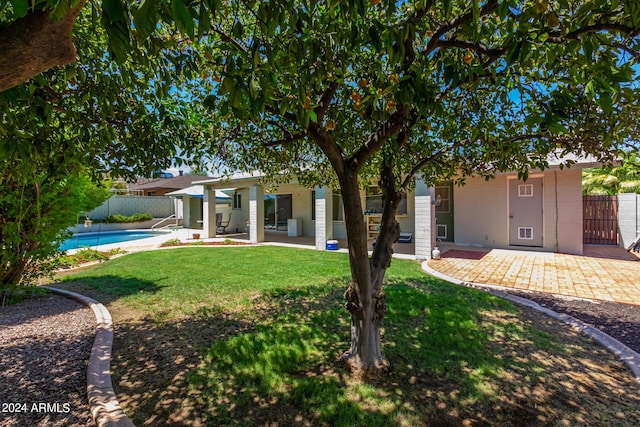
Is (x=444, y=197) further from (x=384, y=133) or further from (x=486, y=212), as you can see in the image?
(x=384, y=133)

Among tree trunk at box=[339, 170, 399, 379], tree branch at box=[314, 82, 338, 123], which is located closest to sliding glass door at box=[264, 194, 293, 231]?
tree trunk at box=[339, 170, 399, 379]

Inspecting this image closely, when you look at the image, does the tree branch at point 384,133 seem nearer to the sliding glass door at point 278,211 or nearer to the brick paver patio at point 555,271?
the brick paver patio at point 555,271

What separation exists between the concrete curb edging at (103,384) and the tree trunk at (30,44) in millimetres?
2631

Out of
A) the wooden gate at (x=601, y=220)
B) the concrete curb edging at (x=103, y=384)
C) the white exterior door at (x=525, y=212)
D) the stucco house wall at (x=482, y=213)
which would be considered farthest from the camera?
the wooden gate at (x=601, y=220)

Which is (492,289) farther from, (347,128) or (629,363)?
(347,128)

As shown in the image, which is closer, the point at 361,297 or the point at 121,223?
the point at 361,297

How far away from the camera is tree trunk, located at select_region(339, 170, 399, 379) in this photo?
10.6 ft

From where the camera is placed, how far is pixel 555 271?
8.37 m

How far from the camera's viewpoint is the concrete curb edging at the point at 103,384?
8.65ft

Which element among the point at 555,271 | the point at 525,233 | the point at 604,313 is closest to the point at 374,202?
the point at 525,233

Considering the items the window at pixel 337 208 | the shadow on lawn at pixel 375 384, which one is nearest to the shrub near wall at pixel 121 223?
the window at pixel 337 208

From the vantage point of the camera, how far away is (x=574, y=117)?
10.2ft

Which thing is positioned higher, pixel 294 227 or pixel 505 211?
pixel 505 211

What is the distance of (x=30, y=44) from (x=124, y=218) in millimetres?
28561
